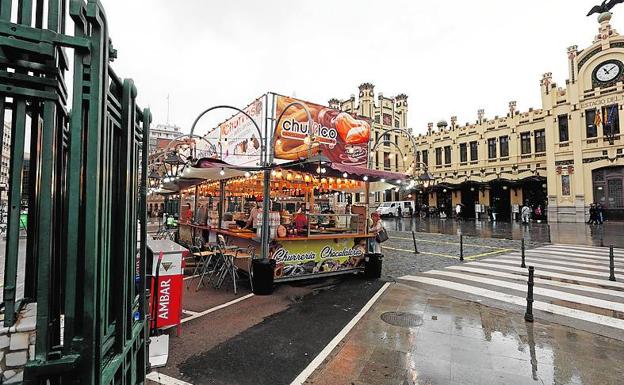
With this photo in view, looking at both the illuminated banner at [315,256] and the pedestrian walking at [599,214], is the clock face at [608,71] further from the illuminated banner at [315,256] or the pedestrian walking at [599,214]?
the illuminated banner at [315,256]

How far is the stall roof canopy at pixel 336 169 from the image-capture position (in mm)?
6952

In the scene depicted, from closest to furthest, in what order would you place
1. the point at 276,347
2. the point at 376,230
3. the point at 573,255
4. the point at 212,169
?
the point at 276,347
the point at 212,169
the point at 376,230
the point at 573,255

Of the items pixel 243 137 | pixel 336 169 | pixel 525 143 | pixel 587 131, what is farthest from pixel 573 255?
pixel 525 143

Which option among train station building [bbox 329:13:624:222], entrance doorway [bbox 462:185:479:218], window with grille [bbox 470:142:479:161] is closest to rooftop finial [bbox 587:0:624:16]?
train station building [bbox 329:13:624:222]

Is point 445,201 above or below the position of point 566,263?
above

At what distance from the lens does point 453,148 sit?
39.3 meters

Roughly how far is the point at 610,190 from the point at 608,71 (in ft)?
34.1

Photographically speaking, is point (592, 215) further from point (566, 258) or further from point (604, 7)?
point (604, 7)

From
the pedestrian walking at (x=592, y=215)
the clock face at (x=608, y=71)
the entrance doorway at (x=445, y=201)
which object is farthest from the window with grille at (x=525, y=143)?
the entrance doorway at (x=445, y=201)

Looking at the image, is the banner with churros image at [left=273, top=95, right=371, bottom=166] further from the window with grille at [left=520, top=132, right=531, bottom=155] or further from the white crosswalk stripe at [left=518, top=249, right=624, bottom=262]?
the window with grille at [left=520, top=132, right=531, bottom=155]

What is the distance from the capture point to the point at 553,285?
26.9 ft

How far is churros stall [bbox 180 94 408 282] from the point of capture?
7895mm

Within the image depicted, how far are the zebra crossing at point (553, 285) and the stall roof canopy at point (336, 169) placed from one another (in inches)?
117

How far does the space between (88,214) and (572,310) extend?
8307mm
